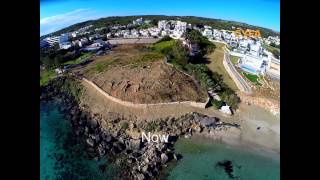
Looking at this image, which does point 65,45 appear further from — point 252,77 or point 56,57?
point 252,77

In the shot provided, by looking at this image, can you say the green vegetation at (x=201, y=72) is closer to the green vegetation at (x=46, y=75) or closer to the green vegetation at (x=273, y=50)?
the green vegetation at (x=273, y=50)

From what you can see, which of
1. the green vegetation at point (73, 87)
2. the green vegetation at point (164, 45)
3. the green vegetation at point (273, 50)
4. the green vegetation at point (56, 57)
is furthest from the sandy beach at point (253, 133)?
the green vegetation at point (56, 57)

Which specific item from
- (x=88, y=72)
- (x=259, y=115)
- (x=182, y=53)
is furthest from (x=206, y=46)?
(x=88, y=72)

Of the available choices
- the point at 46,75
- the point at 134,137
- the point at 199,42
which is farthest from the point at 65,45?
the point at 199,42

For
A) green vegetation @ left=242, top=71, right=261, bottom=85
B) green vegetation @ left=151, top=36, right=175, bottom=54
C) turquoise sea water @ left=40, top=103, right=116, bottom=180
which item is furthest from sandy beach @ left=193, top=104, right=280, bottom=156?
turquoise sea water @ left=40, top=103, right=116, bottom=180
